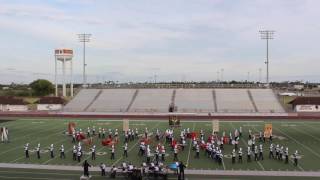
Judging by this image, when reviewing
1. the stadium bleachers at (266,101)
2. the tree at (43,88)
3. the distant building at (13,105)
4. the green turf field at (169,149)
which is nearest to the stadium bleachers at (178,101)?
the stadium bleachers at (266,101)

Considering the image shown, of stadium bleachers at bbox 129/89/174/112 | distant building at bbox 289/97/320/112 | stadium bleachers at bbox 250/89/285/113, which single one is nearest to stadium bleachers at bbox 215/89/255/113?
stadium bleachers at bbox 250/89/285/113

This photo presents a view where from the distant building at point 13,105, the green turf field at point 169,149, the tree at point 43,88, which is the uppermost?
the tree at point 43,88

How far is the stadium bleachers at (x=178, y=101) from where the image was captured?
50.2 metres

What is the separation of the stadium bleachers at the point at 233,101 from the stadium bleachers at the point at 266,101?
102 cm

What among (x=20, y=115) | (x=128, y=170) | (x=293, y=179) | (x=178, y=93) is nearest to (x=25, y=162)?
(x=128, y=170)

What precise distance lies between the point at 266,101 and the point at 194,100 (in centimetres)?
904

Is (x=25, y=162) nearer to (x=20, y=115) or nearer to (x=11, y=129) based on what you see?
(x=11, y=129)

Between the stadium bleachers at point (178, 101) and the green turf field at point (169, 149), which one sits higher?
the stadium bleachers at point (178, 101)

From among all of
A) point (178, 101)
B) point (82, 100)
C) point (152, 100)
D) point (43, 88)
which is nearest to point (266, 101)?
point (178, 101)

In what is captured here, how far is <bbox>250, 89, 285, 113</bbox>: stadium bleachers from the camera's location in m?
49.0

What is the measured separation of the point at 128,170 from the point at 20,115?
3178cm

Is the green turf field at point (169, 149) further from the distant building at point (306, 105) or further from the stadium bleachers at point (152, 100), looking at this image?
the stadium bleachers at point (152, 100)

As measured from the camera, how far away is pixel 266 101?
2045 inches

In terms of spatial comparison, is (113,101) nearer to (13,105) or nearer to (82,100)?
(82,100)
